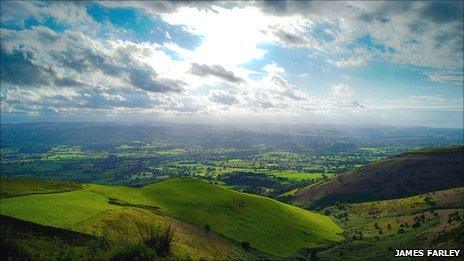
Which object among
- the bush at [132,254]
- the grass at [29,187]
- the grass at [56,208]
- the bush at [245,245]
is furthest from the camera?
the bush at [245,245]

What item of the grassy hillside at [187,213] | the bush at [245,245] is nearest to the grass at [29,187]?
the grassy hillside at [187,213]

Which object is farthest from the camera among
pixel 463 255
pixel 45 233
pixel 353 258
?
pixel 353 258

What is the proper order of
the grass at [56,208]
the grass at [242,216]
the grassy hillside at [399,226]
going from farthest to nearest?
1. the grass at [242,216]
2. the grassy hillside at [399,226]
3. the grass at [56,208]

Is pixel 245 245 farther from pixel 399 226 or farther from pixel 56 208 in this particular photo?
pixel 399 226

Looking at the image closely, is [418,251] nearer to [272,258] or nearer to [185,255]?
[272,258]

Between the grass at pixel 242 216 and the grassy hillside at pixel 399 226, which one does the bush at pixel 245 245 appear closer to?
the grass at pixel 242 216

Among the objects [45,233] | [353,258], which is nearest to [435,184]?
[353,258]

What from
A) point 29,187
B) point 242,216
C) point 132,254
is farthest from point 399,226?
point 29,187
